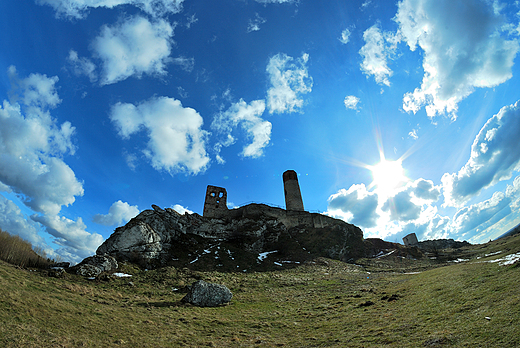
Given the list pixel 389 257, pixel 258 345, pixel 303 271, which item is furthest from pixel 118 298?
pixel 389 257

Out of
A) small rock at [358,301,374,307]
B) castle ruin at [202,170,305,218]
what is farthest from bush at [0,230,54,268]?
castle ruin at [202,170,305,218]

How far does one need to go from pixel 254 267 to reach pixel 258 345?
105 feet

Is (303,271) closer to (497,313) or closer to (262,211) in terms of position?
(262,211)

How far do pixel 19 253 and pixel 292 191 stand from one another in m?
64.1

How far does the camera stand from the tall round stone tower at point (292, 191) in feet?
236

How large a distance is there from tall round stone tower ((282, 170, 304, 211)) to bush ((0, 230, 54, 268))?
5874cm

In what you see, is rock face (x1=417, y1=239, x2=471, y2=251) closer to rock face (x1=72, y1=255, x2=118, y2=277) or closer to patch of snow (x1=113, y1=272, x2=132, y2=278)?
patch of snow (x1=113, y1=272, x2=132, y2=278)

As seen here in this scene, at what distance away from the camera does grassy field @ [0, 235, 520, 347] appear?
30.8 feet

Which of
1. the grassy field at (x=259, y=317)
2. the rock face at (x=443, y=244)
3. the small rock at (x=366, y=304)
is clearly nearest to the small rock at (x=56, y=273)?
the grassy field at (x=259, y=317)

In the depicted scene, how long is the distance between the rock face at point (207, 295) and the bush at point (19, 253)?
55.1 ft

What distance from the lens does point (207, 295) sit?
866 inches

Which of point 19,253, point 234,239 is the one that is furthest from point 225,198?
point 19,253

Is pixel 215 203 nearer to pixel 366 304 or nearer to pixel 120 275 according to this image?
pixel 120 275

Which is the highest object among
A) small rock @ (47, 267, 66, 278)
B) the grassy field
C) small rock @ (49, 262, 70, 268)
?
small rock @ (49, 262, 70, 268)
